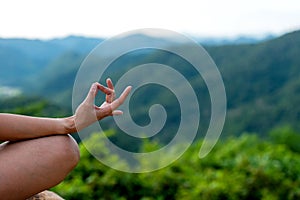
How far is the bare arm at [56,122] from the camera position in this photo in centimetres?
183

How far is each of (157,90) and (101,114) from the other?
16430 millimetres

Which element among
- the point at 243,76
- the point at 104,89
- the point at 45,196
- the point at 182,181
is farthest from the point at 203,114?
the point at 243,76

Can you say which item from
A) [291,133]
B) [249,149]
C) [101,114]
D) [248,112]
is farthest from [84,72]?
[248,112]

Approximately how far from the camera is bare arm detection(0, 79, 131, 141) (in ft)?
6.02

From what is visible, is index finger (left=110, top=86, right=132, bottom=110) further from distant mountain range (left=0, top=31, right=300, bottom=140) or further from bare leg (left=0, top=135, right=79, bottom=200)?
distant mountain range (left=0, top=31, right=300, bottom=140)

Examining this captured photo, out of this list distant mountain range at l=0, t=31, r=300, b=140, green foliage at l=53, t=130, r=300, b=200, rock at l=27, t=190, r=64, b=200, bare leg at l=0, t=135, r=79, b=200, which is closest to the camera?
bare leg at l=0, t=135, r=79, b=200

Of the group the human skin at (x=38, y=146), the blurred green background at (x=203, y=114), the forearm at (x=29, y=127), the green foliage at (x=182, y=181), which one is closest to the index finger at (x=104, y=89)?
the human skin at (x=38, y=146)

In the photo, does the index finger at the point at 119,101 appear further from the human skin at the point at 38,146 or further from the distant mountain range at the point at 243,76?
the distant mountain range at the point at 243,76

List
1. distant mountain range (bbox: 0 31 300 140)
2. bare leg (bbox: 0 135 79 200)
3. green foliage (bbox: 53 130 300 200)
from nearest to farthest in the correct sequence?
bare leg (bbox: 0 135 79 200)
green foliage (bbox: 53 130 300 200)
distant mountain range (bbox: 0 31 300 140)

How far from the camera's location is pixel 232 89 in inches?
763

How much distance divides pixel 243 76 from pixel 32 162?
18386 mm

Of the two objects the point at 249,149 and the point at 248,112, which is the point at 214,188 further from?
the point at 248,112

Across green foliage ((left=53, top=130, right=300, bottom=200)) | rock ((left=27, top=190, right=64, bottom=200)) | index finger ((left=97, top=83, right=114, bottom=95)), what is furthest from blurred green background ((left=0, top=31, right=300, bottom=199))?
index finger ((left=97, top=83, right=114, bottom=95))

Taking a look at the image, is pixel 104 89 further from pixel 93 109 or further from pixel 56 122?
pixel 56 122
